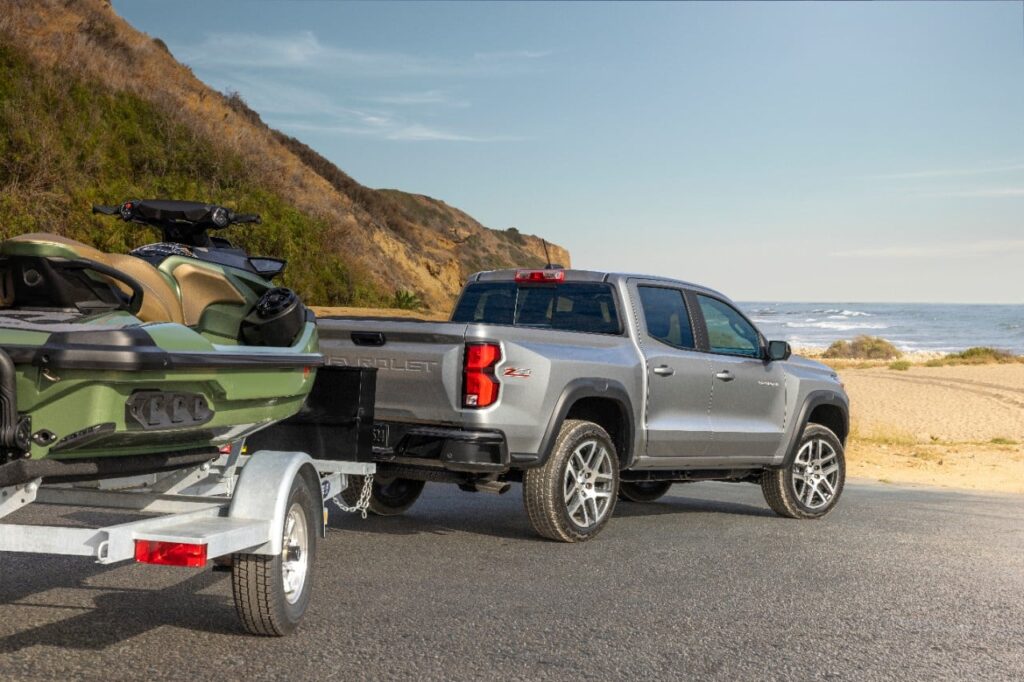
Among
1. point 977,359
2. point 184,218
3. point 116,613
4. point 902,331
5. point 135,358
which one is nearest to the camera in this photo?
point 135,358

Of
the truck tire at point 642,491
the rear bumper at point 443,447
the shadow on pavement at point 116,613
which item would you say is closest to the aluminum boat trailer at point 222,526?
the shadow on pavement at point 116,613

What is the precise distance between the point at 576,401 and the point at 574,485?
62 cm

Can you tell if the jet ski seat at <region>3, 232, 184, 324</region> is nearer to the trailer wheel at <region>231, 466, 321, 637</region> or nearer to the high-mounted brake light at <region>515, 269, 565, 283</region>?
the trailer wheel at <region>231, 466, 321, 637</region>

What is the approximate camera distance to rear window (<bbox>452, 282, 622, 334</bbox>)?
9.45 metres

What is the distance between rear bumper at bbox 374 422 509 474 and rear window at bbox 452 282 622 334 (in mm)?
1577

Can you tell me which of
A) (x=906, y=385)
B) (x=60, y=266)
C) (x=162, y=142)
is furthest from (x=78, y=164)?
(x=906, y=385)

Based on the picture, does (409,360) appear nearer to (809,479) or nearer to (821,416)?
(809,479)

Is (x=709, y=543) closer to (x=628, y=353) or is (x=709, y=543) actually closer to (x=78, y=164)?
(x=628, y=353)

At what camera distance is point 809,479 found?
35.9ft

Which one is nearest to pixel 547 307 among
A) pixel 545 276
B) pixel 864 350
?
pixel 545 276

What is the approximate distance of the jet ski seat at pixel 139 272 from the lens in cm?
504

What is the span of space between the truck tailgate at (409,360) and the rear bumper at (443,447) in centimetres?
11

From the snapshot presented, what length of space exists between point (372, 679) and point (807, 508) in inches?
260

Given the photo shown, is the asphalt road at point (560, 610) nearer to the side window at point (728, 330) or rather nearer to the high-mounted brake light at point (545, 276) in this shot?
the side window at point (728, 330)
